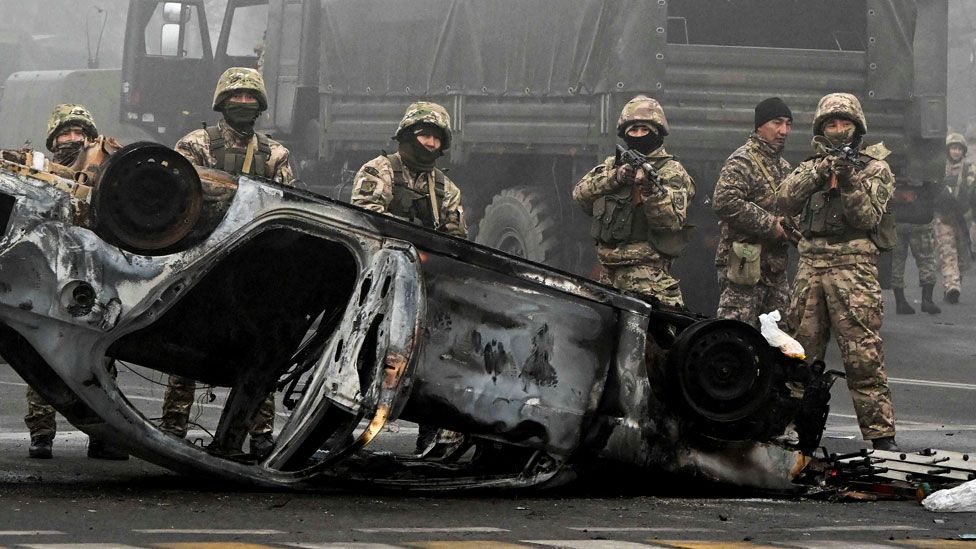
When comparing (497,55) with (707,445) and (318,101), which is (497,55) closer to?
(318,101)

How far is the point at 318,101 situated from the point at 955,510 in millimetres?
12487

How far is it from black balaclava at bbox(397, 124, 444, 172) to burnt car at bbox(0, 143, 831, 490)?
4.68ft

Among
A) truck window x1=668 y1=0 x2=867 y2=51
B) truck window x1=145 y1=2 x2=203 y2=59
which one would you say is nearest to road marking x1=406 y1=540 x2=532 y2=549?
truck window x1=668 y1=0 x2=867 y2=51

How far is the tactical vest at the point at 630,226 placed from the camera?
9.95 metres

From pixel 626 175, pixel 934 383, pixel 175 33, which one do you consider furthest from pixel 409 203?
pixel 175 33

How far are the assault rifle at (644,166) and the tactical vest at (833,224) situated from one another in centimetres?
85

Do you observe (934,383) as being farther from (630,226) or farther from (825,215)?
(630,226)

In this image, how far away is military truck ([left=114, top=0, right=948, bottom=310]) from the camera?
15141 millimetres

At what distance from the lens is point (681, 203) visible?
32.6 ft

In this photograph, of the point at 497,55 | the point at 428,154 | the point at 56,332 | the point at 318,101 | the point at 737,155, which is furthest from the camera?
the point at 318,101

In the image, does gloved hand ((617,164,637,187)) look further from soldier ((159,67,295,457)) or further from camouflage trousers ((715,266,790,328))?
camouflage trousers ((715,266,790,328))

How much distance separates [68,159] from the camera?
9.72 m

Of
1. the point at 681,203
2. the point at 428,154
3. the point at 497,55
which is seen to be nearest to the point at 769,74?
the point at 497,55

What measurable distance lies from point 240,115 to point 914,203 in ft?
26.5
